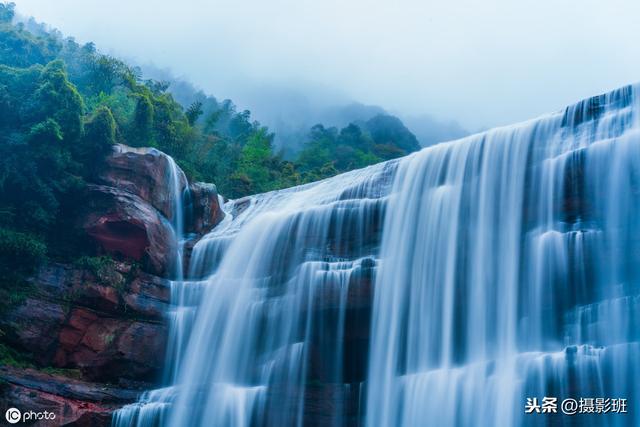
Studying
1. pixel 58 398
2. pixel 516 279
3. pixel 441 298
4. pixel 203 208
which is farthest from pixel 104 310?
pixel 516 279

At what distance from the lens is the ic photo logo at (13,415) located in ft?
46.4

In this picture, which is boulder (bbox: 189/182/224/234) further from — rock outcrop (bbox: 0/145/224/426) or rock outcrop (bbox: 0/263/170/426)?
rock outcrop (bbox: 0/263/170/426)

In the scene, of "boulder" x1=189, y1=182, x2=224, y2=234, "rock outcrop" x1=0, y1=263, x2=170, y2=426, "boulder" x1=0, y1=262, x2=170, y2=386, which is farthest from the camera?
"boulder" x1=189, y1=182, x2=224, y2=234

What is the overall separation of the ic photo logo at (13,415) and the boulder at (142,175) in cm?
745

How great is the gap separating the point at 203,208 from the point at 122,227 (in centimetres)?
403

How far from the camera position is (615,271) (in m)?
12.5

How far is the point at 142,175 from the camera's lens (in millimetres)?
20047

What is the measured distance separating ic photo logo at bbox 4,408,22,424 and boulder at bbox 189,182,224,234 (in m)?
8.87

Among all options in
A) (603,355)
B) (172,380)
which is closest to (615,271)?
(603,355)

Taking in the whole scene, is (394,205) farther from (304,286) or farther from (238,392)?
(238,392)

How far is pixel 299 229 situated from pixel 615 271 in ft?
29.6

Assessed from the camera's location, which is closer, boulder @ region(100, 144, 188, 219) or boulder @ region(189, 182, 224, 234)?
boulder @ region(100, 144, 188, 219)

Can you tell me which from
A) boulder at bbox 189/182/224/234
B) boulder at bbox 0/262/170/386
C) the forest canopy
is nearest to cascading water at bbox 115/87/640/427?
boulder at bbox 0/262/170/386

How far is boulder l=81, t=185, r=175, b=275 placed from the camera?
1878 centimetres
